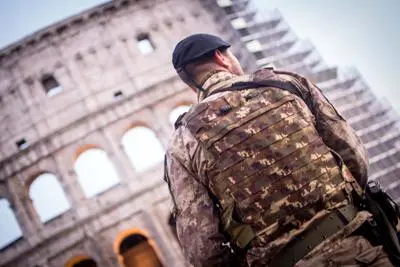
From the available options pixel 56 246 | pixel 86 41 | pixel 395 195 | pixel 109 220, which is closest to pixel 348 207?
pixel 395 195

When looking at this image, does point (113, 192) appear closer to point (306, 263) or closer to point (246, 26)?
point (246, 26)

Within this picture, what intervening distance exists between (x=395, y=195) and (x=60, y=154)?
1064 cm

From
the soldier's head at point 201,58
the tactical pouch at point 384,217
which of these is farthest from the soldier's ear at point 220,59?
the tactical pouch at point 384,217

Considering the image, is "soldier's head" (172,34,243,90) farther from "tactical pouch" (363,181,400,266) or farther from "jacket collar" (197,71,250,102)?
"tactical pouch" (363,181,400,266)

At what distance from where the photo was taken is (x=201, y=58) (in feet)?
6.77

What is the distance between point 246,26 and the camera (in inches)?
467

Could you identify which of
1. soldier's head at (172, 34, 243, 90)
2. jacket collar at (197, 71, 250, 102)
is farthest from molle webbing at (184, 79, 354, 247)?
soldier's head at (172, 34, 243, 90)

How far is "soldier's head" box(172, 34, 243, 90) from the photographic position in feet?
6.64

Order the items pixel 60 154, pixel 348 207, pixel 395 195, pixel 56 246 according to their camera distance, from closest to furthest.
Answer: pixel 348 207 < pixel 395 195 < pixel 56 246 < pixel 60 154

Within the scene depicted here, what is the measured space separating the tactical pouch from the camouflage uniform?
106 millimetres

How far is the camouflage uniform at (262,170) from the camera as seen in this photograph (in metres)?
1.59

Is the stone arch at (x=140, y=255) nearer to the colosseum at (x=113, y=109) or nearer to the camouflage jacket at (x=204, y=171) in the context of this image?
the colosseum at (x=113, y=109)

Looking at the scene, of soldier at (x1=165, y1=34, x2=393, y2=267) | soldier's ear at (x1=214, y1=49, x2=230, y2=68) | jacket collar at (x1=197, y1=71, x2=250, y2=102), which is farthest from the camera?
soldier's ear at (x1=214, y1=49, x2=230, y2=68)

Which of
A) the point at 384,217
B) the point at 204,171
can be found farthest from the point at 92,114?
the point at 384,217
